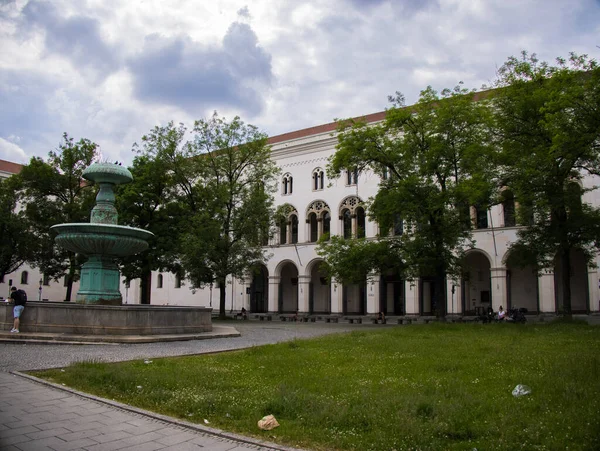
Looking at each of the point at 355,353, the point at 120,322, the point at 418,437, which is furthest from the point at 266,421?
the point at 120,322

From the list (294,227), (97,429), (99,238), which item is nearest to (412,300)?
(294,227)

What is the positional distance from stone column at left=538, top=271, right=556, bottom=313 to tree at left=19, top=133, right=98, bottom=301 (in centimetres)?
2991

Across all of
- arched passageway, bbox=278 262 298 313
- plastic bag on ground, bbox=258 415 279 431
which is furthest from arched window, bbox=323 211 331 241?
plastic bag on ground, bbox=258 415 279 431

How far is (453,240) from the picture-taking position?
80.4 feet

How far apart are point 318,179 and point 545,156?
25.0 meters

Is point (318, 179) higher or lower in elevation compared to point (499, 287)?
higher

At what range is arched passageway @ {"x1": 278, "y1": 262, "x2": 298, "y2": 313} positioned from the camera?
163ft

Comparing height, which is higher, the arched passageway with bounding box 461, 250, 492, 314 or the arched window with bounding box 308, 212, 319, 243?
the arched window with bounding box 308, 212, 319, 243

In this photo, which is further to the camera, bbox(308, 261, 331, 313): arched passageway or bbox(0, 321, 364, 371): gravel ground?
bbox(308, 261, 331, 313): arched passageway

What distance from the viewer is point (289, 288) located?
5038 cm

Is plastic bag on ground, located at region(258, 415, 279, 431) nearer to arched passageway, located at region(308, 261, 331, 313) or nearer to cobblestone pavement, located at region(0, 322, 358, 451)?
cobblestone pavement, located at region(0, 322, 358, 451)

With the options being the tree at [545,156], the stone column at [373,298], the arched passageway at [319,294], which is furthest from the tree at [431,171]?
the arched passageway at [319,294]

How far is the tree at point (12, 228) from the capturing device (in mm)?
36219

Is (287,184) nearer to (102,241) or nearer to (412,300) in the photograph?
(412,300)
